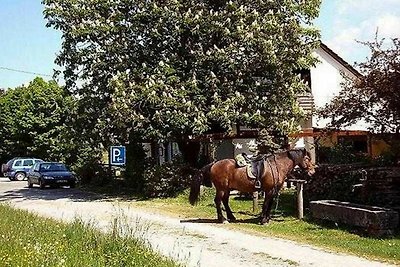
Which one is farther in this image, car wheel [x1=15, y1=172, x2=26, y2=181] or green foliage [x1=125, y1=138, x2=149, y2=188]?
car wheel [x1=15, y1=172, x2=26, y2=181]

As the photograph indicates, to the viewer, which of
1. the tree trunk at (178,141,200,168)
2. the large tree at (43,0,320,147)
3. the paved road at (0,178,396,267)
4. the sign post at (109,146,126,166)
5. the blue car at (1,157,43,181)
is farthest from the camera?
the blue car at (1,157,43,181)

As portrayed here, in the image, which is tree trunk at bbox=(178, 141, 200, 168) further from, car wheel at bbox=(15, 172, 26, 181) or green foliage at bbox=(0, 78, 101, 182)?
car wheel at bbox=(15, 172, 26, 181)

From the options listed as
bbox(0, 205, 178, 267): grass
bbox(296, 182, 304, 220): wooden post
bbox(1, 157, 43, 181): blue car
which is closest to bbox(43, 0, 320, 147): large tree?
bbox(296, 182, 304, 220): wooden post

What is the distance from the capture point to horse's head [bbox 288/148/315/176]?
56.6 feet

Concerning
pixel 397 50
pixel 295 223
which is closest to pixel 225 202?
pixel 295 223

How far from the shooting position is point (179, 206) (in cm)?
2200

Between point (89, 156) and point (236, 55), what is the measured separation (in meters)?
17.3

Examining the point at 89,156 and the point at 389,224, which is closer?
the point at 389,224

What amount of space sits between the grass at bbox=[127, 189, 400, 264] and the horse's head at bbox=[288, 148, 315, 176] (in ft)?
4.68

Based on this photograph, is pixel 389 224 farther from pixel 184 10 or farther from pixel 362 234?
pixel 184 10

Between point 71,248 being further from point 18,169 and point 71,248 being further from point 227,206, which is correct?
point 18,169

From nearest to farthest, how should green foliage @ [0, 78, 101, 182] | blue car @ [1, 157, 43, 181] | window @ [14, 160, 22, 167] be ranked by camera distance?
blue car @ [1, 157, 43, 181] → window @ [14, 160, 22, 167] → green foliage @ [0, 78, 101, 182]

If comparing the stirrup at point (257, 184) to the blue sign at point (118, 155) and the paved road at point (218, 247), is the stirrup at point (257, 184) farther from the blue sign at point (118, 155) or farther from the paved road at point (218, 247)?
the blue sign at point (118, 155)

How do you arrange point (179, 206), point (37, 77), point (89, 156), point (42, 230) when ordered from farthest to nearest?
point (37, 77)
point (89, 156)
point (179, 206)
point (42, 230)
